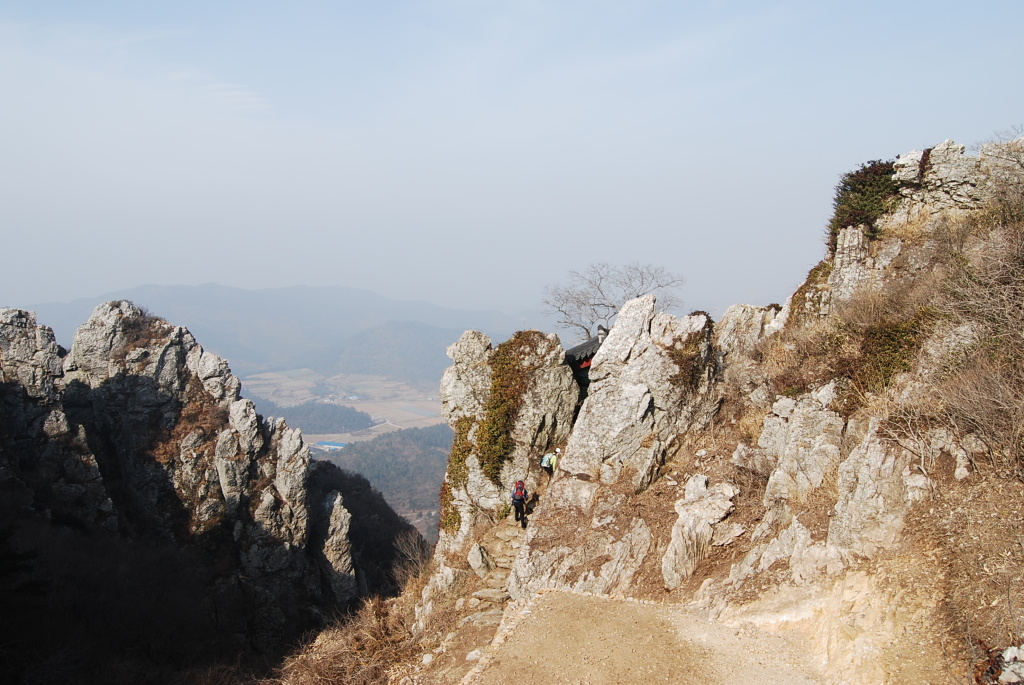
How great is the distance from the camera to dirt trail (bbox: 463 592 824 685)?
11.1 m

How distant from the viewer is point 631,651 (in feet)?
40.2

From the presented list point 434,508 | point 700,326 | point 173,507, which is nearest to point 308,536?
point 173,507

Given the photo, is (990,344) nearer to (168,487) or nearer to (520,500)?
(520,500)

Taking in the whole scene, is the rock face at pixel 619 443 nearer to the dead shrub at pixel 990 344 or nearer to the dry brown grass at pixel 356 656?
the dry brown grass at pixel 356 656

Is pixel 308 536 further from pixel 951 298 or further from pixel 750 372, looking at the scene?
pixel 951 298

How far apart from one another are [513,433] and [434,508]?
438ft

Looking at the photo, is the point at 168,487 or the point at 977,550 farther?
the point at 168,487

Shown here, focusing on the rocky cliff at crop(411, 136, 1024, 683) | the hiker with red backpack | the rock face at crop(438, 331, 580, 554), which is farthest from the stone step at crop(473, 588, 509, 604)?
the rock face at crop(438, 331, 580, 554)

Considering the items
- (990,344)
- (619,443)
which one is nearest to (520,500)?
(619,443)

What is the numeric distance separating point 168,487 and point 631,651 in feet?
140

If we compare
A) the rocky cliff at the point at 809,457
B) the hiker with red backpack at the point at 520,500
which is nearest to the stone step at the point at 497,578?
the rocky cliff at the point at 809,457

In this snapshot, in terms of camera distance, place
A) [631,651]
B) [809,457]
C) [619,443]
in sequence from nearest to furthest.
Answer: [631,651] < [809,457] < [619,443]

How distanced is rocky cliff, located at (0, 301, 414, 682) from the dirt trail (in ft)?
79.6

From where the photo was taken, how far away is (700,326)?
1839cm
